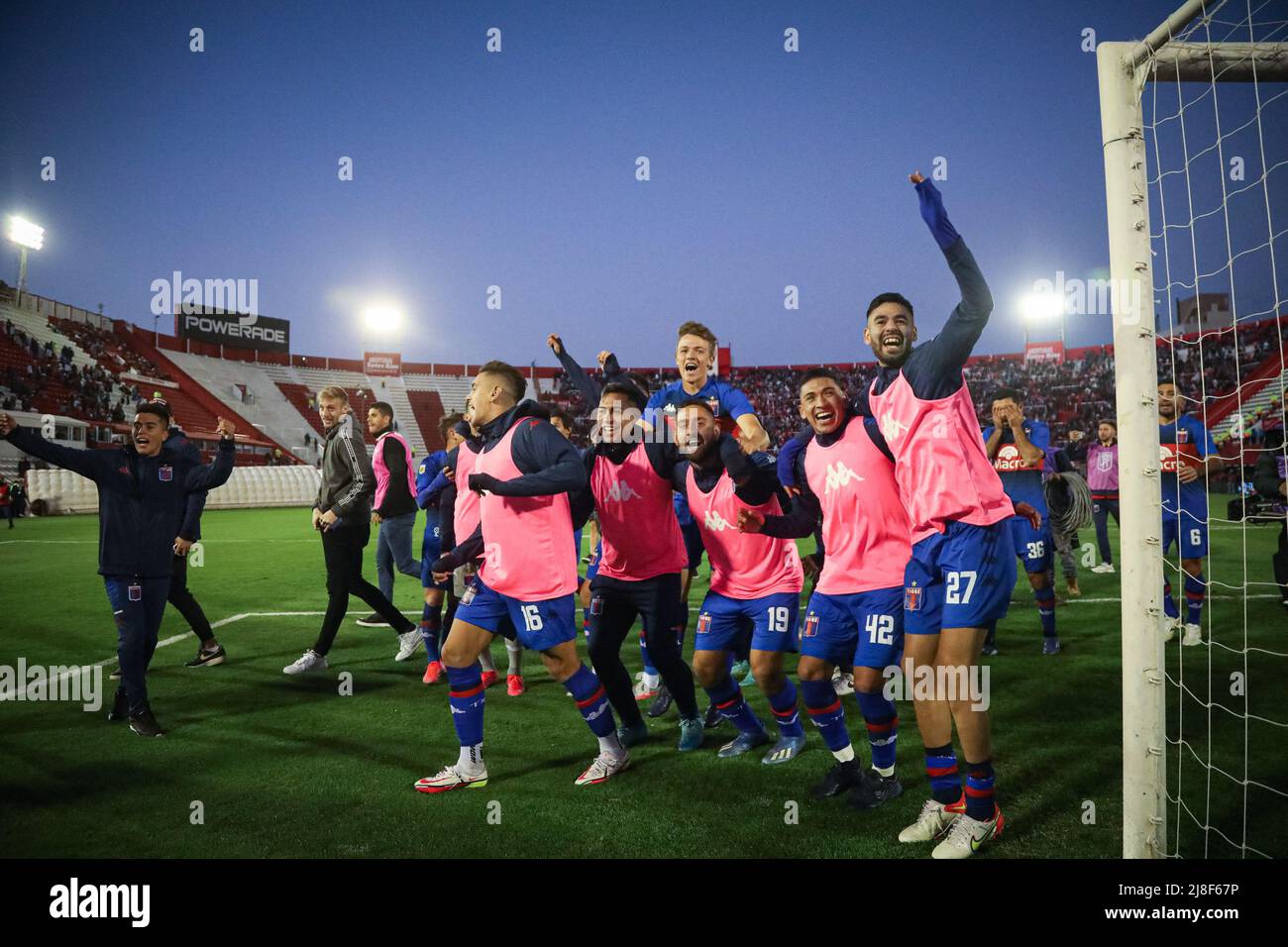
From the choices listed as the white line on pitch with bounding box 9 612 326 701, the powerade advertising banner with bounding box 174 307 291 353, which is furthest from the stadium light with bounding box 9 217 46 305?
the white line on pitch with bounding box 9 612 326 701

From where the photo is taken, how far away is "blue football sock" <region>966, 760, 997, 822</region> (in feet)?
10.2

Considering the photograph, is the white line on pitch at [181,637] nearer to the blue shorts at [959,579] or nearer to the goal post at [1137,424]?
the blue shorts at [959,579]

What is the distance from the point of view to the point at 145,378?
42.0m

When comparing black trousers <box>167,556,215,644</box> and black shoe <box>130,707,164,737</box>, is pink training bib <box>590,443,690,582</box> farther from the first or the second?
black trousers <box>167,556,215,644</box>

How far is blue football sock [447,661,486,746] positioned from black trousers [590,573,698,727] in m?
0.68

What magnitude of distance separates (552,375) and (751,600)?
54.9 m

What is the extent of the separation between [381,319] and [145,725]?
47725mm

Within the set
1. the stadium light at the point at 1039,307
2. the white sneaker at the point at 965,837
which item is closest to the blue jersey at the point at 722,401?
the white sneaker at the point at 965,837

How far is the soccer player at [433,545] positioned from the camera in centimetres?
606

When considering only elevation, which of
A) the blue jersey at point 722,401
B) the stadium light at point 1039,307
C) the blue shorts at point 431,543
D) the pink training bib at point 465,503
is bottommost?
the blue shorts at point 431,543

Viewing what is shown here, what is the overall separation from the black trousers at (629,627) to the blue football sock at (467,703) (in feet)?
2.25

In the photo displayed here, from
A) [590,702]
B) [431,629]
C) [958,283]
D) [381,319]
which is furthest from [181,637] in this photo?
[381,319]

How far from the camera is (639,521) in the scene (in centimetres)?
425

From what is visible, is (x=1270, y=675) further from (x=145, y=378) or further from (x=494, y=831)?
(x=145, y=378)
